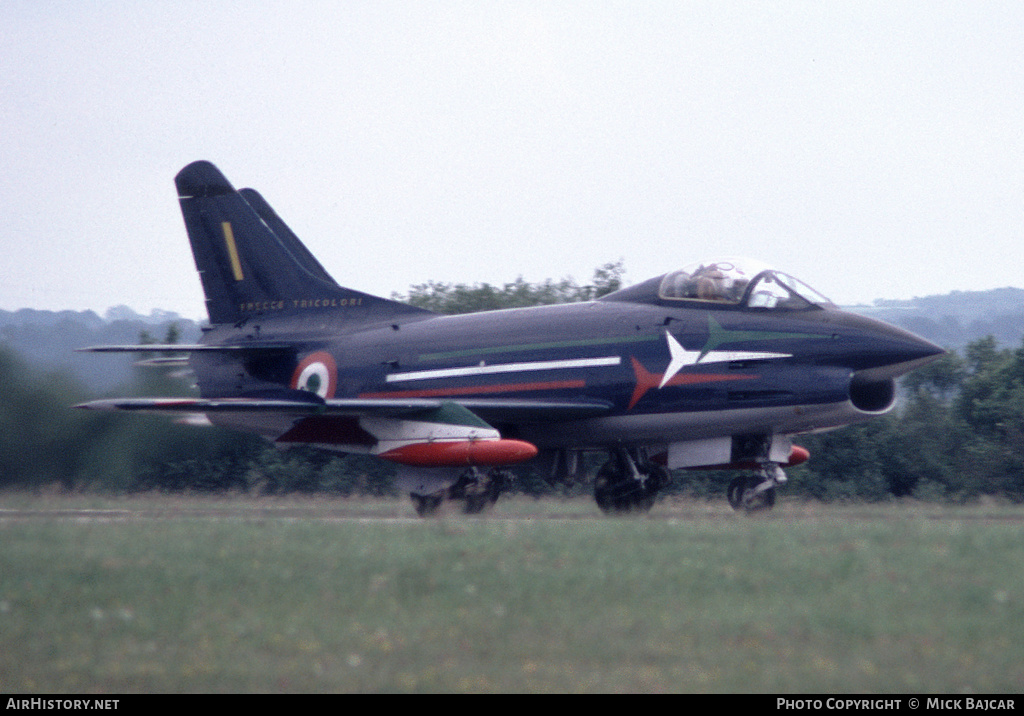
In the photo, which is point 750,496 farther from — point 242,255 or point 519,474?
point 519,474

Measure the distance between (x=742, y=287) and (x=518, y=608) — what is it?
905 centimetres

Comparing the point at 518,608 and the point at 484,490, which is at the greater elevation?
the point at 518,608

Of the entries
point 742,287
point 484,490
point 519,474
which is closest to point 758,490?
point 742,287

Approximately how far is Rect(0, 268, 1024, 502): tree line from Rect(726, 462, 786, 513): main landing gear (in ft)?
20.1

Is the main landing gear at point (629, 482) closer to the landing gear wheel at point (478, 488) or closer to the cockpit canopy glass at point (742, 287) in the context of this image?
the landing gear wheel at point (478, 488)

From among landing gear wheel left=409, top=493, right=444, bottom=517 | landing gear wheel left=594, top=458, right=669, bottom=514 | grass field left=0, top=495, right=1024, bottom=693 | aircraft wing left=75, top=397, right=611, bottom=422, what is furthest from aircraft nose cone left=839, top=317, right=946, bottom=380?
landing gear wheel left=409, top=493, right=444, bottom=517

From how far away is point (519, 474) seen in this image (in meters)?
27.8

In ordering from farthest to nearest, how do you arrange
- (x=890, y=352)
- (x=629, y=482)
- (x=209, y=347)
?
1. (x=209, y=347)
2. (x=629, y=482)
3. (x=890, y=352)

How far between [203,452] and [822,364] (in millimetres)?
13749

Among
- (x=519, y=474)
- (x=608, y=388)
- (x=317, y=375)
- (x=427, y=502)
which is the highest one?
(x=608, y=388)

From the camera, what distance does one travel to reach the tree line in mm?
22641

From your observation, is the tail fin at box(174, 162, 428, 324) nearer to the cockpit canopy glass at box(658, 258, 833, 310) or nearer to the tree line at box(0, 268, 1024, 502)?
the tree line at box(0, 268, 1024, 502)

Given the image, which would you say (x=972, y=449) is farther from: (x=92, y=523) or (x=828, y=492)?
(x=92, y=523)

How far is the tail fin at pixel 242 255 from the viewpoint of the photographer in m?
20.8
